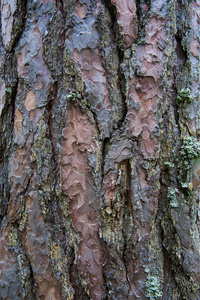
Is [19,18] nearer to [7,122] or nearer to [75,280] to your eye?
[7,122]

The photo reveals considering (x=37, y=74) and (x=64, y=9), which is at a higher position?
(x=64, y=9)

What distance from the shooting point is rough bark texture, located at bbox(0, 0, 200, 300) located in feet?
2.60

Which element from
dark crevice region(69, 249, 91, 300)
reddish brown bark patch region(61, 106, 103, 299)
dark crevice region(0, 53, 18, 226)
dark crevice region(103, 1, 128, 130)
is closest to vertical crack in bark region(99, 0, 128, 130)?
dark crevice region(103, 1, 128, 130)

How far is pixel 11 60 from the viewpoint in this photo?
89 centimetres

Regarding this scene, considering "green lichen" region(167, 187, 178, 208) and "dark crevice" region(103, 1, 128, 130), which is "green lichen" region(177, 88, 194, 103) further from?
"green lichen" region(167, 187, 178, 208)

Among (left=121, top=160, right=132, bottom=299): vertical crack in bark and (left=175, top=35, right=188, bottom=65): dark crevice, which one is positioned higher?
(left=175, top=35, right=188, bottom=65): dark crevice

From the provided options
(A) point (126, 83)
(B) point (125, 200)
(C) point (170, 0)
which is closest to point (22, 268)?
(B) point (125, 200)

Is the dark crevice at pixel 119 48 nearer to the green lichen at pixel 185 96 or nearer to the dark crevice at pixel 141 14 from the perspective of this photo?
the dark crevice at pixel 141 14

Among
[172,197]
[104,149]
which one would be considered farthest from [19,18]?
[172,197]

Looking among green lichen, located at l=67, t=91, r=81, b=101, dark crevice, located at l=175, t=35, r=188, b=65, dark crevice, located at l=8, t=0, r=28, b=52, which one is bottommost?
green lichen, located at l=67, t=91, r=81, b=101

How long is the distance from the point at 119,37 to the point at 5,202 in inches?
29.6

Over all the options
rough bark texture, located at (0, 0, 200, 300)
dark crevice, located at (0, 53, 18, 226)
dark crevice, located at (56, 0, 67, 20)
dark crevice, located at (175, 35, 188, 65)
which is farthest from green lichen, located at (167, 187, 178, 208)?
dark crevice, located at (56, 0, 67, 20)

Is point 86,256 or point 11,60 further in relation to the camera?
point 11,60

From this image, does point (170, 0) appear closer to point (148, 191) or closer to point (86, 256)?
point (148, 191)
